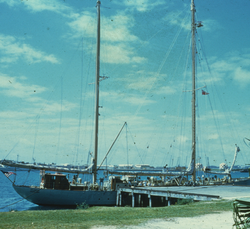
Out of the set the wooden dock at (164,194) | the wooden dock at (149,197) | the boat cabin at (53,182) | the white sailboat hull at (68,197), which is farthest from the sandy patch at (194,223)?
the boat cabin at (53,182)

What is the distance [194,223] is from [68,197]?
2673 cm

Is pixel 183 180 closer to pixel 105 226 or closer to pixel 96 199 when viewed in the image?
pixel 96 199

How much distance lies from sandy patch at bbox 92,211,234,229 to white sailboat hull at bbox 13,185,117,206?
24.1 m

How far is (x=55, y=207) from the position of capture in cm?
3825

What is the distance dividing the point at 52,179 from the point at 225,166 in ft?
150

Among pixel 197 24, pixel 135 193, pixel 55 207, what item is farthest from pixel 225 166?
pixel 55 207

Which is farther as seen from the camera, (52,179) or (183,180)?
(183,180)

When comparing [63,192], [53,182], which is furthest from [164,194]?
[53,182]

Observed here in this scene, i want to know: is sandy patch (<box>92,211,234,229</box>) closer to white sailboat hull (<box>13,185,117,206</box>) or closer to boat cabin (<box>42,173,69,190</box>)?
white sailboat hull (<box>13,185,117,206</box>)

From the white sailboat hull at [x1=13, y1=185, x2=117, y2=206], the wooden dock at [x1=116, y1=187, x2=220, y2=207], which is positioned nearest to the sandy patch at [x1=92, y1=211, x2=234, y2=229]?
the wooden dock at [x1=116, y1=187, x2=220, y2=207]

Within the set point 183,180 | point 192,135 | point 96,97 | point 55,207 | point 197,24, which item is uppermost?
point 197,24

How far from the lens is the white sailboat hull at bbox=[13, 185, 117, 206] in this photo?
38062mm

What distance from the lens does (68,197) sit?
38156 mm

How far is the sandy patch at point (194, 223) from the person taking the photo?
13688 millimetres
